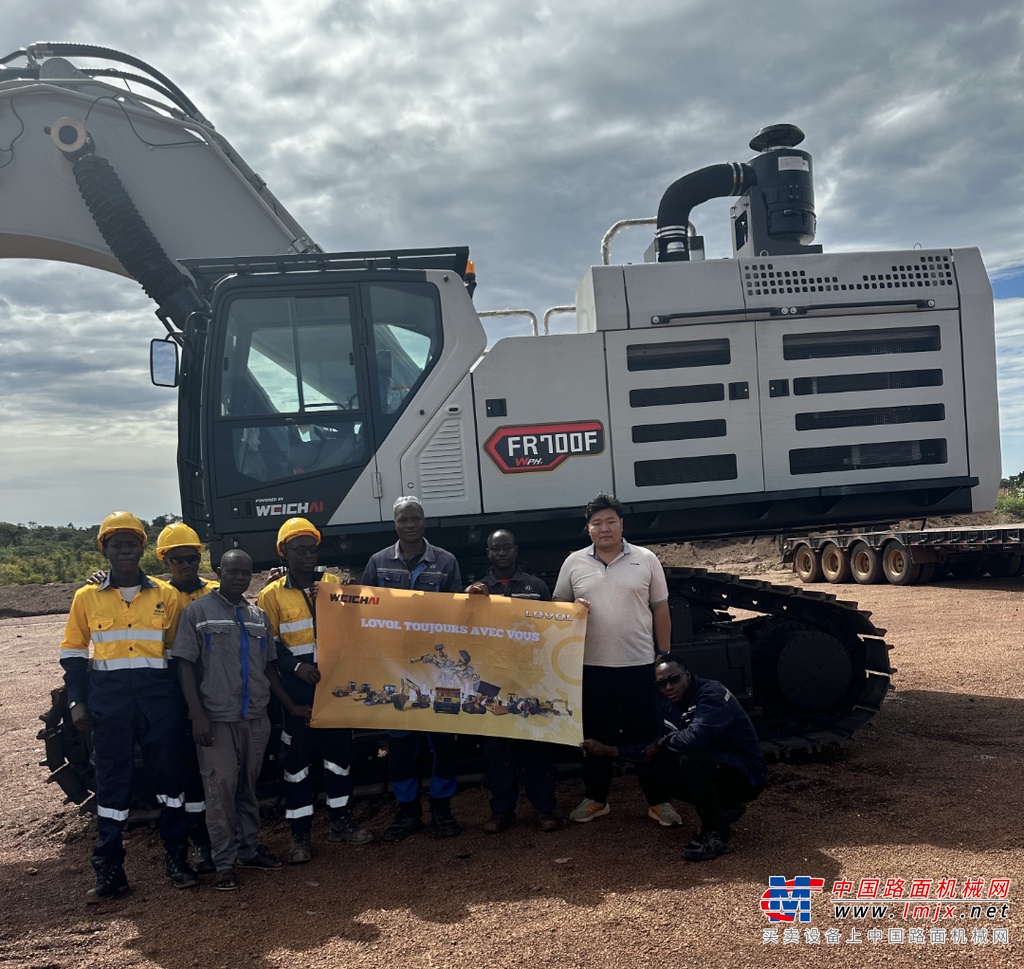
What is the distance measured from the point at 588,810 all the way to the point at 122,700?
2.98m

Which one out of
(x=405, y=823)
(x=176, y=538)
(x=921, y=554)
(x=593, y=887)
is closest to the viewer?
(x=593, y=887)

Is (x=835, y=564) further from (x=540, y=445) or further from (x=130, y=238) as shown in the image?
(x=130, y=238)

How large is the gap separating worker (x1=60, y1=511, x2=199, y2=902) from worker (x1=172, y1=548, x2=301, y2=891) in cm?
16

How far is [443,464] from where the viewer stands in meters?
6.39

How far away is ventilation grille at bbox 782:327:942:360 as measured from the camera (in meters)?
6.86

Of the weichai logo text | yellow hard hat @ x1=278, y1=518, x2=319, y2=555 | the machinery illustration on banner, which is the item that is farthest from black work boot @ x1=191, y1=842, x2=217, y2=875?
→ the weichai logo text

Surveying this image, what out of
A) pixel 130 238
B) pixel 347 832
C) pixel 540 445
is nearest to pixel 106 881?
pixel 347 832

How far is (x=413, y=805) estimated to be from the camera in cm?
559

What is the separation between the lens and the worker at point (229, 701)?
4.91m

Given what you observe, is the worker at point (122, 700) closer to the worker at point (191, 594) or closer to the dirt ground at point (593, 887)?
the worker at point (191, 594)

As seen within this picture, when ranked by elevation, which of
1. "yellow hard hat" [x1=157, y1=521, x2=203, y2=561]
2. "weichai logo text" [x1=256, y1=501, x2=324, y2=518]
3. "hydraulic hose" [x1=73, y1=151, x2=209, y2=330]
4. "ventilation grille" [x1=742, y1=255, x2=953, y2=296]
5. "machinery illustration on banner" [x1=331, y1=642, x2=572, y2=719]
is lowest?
"machinery illustration on banner" [x1=331, y1=642, x2=572, y2=719]

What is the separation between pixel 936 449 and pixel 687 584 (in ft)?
7.56

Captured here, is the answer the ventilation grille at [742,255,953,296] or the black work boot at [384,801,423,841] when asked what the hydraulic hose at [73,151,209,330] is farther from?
the ventilation grille at [742,255,953,296]

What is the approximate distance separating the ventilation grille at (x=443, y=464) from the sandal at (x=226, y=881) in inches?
110
